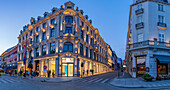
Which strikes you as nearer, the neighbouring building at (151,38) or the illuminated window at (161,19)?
the neighbouring building at (151,38)

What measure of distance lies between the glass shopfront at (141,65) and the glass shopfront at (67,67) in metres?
13.5

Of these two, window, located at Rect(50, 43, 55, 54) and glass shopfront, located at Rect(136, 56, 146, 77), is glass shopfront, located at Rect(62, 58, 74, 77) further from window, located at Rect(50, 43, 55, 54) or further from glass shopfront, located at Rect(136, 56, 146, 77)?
glass shopfront, located at Rect(136, 56, 146, 77)

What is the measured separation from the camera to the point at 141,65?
77.3 feet

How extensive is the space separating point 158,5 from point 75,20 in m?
16.9

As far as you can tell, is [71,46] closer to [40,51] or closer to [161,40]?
[40,51]

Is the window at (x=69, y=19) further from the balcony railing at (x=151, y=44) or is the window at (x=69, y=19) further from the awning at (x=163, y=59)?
the awning at (x=163, y=59)

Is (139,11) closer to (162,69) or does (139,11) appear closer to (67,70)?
(162,69)

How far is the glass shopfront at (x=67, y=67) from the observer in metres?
30.1

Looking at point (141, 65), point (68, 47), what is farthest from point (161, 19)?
point (68, 47)

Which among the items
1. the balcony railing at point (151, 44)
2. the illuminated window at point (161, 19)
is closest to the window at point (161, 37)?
the balcony railing at point (151, 44)

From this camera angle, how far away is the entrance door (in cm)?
3003

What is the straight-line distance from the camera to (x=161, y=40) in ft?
78.6

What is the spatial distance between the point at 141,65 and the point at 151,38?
4.77 m

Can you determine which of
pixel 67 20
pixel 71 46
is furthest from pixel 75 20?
pixel 71 46
